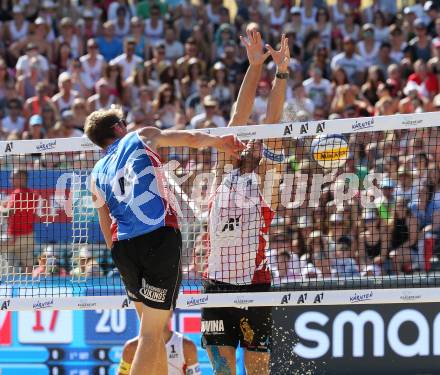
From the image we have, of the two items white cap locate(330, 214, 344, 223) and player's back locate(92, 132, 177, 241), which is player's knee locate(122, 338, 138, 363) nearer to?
player's back locate(92, 132, 177, 241)

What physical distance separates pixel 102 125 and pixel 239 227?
1.52 meters

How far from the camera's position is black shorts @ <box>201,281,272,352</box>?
25.6 ft

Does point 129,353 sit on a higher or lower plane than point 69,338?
higher

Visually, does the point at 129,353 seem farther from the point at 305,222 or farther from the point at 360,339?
the point at 305,222

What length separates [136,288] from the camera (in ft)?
22.5

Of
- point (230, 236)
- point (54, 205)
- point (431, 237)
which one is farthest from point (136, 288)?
point (431, 237)

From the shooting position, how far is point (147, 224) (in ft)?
22.2

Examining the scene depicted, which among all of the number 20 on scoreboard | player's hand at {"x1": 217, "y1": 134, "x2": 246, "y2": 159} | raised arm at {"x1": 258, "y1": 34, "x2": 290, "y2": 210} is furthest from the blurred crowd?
player's hand at {"x1": 217, "y1": 134, "x2": 246, "y2": 159}

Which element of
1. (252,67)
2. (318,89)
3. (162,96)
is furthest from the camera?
(318,89)

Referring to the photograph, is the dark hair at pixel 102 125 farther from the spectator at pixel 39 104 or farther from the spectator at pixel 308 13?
the spectator at pixel 308 13

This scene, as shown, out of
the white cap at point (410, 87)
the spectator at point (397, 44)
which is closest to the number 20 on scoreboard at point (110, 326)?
the white cap at point (410, 87)

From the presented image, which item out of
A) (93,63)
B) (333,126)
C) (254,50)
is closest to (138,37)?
(93,63)

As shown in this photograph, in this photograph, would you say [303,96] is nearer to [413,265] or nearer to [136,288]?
[413,265]

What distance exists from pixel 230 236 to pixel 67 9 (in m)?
11.0
